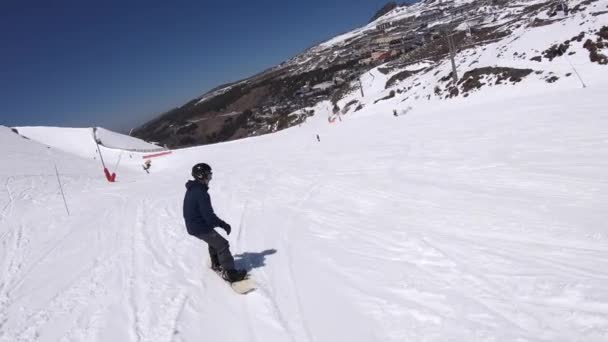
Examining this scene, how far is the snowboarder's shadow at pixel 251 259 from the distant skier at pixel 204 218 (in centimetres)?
59

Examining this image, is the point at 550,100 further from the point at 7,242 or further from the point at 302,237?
the point at 7,242

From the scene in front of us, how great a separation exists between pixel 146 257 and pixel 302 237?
3.13 meters

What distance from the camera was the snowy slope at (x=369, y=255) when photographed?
466 centimetres

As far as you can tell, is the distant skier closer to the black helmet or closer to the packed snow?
the black helmet

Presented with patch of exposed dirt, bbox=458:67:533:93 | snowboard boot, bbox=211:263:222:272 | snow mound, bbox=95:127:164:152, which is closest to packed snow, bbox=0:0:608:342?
snowboard boot, bbox=211:263:222:272

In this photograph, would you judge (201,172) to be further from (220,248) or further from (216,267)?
(216,267)

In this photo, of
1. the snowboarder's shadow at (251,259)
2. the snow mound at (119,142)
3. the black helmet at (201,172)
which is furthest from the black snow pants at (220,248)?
the snow mound at (119,142)

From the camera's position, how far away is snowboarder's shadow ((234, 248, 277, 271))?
6953 mm

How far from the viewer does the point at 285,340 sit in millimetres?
4547

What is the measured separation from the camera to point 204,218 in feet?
19.9

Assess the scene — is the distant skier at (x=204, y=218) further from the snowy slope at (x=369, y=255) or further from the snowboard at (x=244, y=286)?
the snowy slope at (x=369, y=255)

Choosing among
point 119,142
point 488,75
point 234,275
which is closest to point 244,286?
point 234,275

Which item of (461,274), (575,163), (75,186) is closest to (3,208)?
(75,186)

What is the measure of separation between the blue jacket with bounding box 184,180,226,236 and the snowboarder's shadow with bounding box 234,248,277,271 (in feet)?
3.71
